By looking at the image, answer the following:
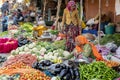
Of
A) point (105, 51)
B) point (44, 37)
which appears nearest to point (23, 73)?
point (105, 51)

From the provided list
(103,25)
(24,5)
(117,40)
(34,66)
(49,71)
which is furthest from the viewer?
(24,5)

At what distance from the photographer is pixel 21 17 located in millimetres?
18016

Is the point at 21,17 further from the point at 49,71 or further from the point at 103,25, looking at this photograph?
the point at 49,71

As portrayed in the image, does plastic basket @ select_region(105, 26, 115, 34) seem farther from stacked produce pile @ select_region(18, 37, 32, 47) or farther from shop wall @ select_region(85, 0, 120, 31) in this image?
stacked produce pile @ select_region(18, 37, 32, 47)

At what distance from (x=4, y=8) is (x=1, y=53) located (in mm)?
10641

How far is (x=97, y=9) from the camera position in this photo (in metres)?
15.7

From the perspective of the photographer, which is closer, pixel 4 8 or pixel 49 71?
pixel 49 71

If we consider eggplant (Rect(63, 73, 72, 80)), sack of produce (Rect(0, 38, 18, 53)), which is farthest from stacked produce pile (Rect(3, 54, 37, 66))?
sack of produce (Rect(0, 38, 18, 53))

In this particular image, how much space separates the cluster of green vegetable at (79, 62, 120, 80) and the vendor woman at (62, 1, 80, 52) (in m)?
3.78

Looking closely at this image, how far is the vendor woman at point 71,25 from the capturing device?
32.4 ft

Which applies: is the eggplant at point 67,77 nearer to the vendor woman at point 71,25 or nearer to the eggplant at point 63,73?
the eggplant at point 63,73

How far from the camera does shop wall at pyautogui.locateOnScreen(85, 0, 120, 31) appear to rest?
46.2 ft

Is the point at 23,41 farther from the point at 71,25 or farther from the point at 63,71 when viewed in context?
the point at 63,71

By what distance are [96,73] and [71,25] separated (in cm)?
412
